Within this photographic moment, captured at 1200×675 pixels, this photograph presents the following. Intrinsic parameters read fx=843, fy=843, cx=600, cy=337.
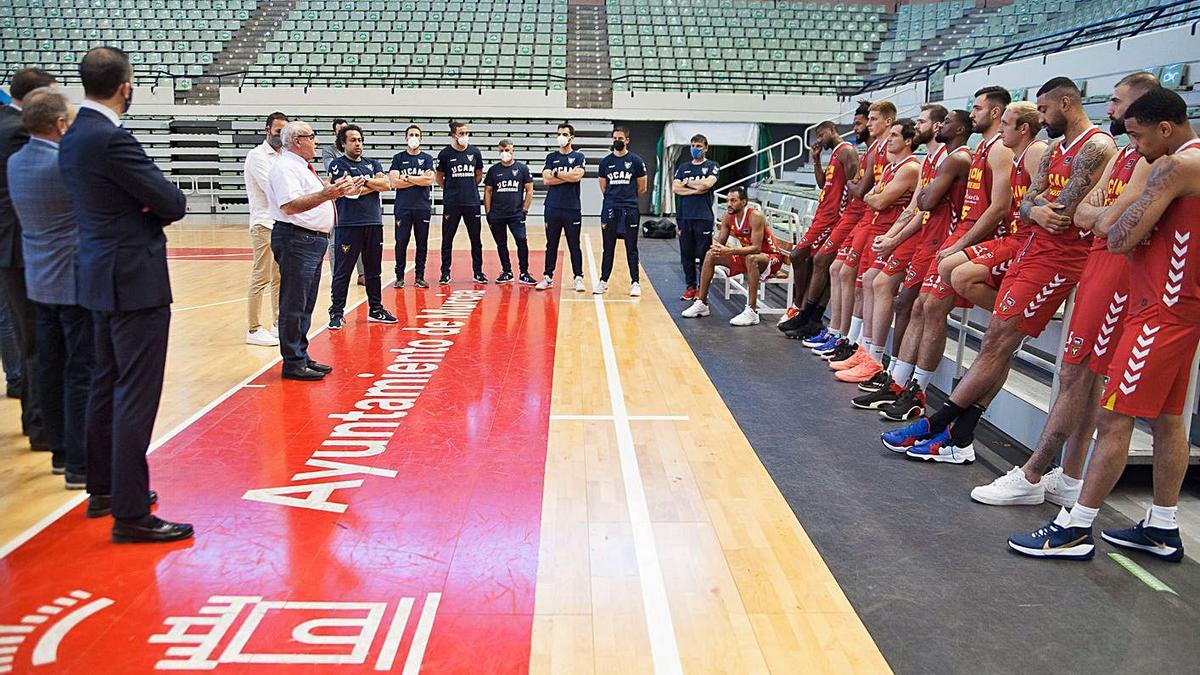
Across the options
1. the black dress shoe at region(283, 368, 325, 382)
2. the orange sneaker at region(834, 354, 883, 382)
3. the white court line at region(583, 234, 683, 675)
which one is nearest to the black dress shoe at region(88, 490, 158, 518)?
the white court line at region(583, 234, 683, 675)

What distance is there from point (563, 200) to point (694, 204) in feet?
5.54

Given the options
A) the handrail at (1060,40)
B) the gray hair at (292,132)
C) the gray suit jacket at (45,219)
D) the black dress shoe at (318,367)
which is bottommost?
the black dress shoe at (318,367)

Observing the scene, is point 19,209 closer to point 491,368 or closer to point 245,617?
point 245,617

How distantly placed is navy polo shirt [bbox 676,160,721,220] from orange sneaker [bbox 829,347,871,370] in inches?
125

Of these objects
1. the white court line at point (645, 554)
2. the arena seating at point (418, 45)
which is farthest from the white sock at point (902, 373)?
the arena seating at point (418, 45)

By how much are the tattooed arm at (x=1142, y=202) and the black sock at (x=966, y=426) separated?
4.54 ft

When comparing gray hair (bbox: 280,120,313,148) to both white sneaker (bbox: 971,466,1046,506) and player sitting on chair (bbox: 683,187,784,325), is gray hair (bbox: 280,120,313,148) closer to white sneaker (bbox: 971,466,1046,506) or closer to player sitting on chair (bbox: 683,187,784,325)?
player sitting on chair (bbox: 683,187,784,325)

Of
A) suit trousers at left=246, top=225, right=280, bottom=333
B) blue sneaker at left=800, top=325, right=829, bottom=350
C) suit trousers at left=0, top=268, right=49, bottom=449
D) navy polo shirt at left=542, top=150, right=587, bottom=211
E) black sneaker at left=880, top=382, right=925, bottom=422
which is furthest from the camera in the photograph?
navy polo shirt at left=542, top=150, right=587, bottom=211

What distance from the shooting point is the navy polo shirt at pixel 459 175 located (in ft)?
33.0

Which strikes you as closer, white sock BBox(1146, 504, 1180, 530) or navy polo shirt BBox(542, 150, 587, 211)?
white sock BBox(1146, 504, 1180, 530)

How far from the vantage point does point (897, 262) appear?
573 cm

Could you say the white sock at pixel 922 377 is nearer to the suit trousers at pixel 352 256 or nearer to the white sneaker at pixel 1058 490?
the white sneaker at pixel 1058 490

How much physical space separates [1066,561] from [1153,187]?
149 centimetres

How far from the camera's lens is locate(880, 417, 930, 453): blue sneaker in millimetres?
4617
